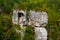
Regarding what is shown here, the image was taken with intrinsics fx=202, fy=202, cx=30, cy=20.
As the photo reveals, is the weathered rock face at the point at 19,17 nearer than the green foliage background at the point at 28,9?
No

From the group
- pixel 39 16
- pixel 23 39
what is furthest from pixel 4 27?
pixel 39 16

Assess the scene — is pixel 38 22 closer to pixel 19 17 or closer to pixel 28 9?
pixel 19 17

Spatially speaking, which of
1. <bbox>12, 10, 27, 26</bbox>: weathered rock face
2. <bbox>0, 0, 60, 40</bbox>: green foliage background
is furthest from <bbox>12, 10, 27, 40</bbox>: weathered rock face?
<bbox>0, 0, 60, 40</bbox>: green foliage background

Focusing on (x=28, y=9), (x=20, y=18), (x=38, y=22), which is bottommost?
(x=38, y=22)

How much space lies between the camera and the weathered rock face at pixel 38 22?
662 cm

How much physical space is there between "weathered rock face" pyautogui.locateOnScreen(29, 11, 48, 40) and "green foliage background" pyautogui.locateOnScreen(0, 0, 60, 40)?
0.19 m

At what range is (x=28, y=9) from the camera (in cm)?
771

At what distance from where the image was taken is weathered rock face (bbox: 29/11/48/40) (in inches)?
261

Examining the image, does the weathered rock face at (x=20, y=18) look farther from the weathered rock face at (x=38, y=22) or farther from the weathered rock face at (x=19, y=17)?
the weathered rock face at (x=38, y=22)

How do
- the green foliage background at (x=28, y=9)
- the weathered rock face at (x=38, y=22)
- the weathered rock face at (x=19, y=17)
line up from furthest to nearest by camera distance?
the weathered rock face at (x=19, y=17)
the weathered rock face at (x=38, y=22)
the green foliage background at (x=28, y=9)

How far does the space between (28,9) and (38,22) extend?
1084mm

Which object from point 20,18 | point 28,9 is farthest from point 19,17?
point 28,9

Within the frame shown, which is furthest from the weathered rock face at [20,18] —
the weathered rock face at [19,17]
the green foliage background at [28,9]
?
the green foliage background at [28,9]

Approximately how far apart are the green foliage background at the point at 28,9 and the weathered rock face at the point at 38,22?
19 centimetres
